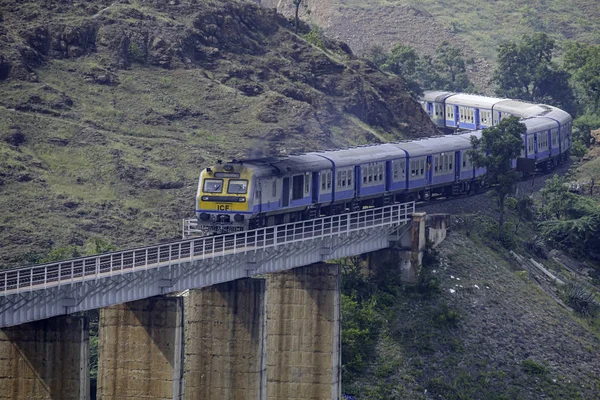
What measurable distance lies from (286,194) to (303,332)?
631 centimetres

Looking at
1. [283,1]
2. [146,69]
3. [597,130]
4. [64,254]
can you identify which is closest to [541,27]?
[283,1]

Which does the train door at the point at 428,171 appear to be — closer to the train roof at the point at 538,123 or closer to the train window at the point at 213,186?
the train roof at the point at 538,123

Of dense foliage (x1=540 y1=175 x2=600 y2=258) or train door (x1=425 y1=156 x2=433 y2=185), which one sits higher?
train door (x1=425 y1=156 x2=433 y2=185)

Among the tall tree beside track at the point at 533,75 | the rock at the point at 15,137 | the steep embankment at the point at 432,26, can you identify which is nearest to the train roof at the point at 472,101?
the tall tree beside track at the point at 533,75

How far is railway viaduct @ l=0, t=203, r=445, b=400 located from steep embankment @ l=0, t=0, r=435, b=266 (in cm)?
1368

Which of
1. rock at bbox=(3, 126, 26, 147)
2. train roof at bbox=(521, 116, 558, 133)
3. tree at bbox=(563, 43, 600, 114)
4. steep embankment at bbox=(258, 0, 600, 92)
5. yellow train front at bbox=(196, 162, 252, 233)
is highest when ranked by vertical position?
steep embankment at bbox=(258, 0, 600, 92)

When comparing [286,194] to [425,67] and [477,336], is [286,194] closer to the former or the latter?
[477,336]

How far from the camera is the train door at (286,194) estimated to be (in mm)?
64875

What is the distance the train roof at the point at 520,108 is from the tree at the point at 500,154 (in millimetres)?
26126

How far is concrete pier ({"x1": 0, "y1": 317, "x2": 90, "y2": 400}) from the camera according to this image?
167 feet

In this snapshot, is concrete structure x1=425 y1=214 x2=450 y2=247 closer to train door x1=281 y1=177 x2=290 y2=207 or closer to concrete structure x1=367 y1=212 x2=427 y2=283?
concrete structure x1=367 y1=212 x2=427 y2=283

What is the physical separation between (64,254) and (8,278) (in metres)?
21.2

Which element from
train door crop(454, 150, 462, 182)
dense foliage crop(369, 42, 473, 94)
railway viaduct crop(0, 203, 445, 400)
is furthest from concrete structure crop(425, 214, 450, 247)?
dense foliage crop(369, 42, 473, 94)

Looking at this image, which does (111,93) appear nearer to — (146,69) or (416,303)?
(146,69)
